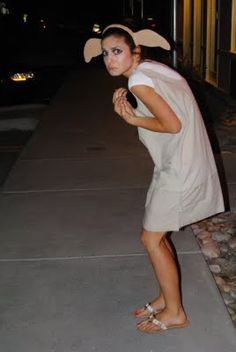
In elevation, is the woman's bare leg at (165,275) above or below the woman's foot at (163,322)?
above

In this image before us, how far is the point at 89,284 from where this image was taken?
3816 millimetres

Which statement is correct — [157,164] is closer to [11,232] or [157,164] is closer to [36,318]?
[36,318]

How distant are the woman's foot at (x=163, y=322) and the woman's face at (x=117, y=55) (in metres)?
1.39

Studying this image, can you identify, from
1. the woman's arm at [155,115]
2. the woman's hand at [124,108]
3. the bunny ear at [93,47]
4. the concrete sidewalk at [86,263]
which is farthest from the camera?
the concrete sidewalk at [86,263]

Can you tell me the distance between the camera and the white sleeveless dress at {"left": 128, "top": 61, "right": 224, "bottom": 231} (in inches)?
109

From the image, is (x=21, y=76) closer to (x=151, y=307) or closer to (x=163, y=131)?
(x=151, y=307)

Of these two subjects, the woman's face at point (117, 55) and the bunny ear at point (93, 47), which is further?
the bunny ear at point (93, 47)

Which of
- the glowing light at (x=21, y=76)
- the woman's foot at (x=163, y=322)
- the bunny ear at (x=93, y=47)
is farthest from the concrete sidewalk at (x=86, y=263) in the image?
the glowing light at (x=21, y=76)

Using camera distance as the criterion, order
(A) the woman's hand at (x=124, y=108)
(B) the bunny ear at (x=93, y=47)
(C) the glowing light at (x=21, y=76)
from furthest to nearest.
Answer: (C) the glowing light at (x=21, y=76) → (B) the bunny ear at (x=93, y=47) → (A) the woman's hand at (x=124, y=108)

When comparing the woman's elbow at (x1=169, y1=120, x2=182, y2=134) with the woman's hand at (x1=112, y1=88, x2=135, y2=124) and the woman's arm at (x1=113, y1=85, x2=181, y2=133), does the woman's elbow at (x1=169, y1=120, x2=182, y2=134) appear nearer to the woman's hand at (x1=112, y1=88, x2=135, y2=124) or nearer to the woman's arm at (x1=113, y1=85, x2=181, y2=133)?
the woman's arm at (x1=113, y1=85, x2=181, y2=133)

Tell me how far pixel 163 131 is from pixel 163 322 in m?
1.14

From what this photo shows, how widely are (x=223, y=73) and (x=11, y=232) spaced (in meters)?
8.89

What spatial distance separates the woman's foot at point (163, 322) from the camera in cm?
320

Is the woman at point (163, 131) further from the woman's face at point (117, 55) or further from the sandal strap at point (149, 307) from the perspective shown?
the sandal strap at point (149, 307)
